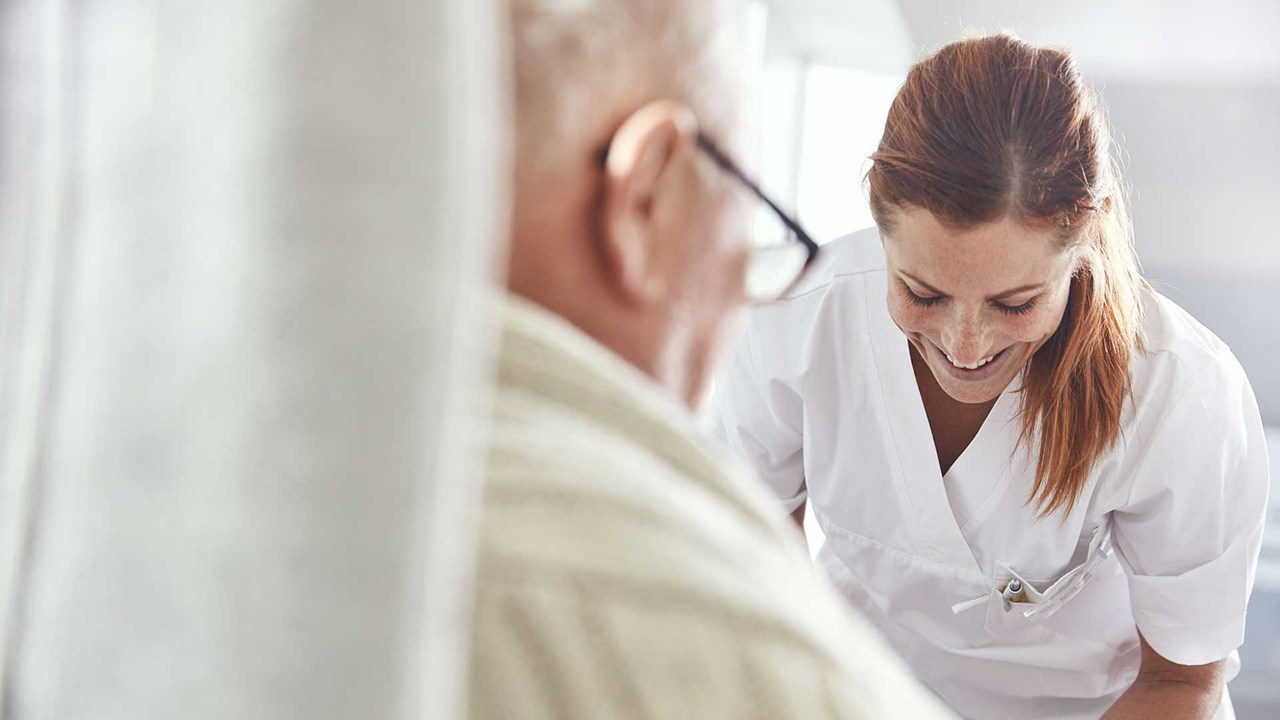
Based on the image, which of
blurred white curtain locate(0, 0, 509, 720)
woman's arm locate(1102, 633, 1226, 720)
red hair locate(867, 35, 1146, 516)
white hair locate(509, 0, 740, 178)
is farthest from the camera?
woman's arm locate(1102, 633, 1226, 720)

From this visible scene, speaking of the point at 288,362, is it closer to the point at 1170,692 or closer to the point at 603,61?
the point at 603,61

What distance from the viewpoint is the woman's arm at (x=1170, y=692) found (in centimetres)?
114

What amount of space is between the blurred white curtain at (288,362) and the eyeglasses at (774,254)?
287 millimetres

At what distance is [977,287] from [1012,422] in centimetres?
21

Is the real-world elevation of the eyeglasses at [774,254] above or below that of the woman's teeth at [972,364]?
above

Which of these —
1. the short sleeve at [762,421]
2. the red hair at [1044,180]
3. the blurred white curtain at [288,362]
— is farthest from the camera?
the short sleeve at [762,421]

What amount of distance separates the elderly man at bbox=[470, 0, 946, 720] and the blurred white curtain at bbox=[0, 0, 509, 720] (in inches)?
2.9

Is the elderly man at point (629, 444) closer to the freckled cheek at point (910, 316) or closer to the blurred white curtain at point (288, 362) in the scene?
the blurred white curtain at point (288, 362)

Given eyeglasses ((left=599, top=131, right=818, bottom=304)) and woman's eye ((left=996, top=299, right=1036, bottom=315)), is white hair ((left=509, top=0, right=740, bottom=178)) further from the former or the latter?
woman's eye ((left=996, top=299, right=1036, bottom=315))

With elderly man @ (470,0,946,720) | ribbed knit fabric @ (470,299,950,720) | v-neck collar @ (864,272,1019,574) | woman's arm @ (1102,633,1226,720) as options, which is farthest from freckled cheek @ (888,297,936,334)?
ribbed knit fabric @ (470,299,950,720)

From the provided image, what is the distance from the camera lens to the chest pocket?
1.16 metres

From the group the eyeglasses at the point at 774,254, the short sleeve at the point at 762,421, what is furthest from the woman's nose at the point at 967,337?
the eyeglasses at the point at 774,254

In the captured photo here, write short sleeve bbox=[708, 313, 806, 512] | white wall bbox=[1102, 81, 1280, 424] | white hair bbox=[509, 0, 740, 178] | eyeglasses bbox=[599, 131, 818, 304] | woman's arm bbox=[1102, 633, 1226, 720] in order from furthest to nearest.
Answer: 1. white wall bbox=[1102, 81, 1280, 424]
2. short sleeve bbox=[708, 313, 806, 512]
3. woman's arm bbox=[1102, 633, 1226, 720]
4. eyeglasses bbox=[599, 131, 818, 304]
5. white hair bbox=[509, 0, 740, 178]

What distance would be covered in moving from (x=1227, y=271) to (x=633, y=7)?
1629mm
